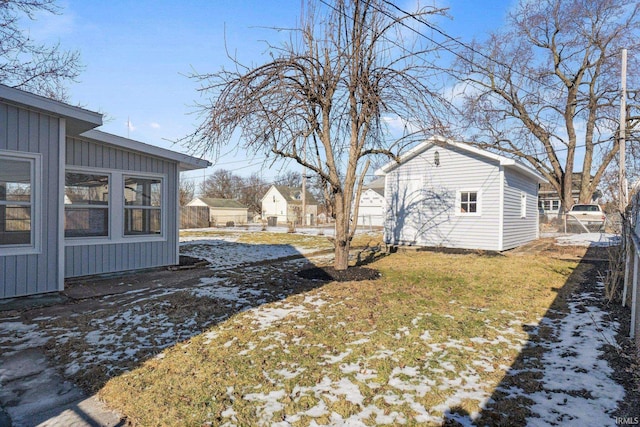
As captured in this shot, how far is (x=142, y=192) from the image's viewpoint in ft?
25.5

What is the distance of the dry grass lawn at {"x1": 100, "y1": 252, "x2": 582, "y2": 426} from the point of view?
8.38 ft

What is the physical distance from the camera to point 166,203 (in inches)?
318

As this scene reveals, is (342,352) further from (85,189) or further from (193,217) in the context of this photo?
(193,217)

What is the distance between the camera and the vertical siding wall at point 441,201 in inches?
452

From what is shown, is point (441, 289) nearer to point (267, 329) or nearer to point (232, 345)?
point (267, 329)

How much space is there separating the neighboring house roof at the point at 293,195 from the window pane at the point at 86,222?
4359 cm

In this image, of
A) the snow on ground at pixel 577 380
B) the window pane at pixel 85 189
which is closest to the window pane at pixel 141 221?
the window pane at pixel 85 189

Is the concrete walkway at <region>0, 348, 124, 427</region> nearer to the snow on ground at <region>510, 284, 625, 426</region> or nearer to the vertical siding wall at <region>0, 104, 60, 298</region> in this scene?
the vertical siding wall at <region>0, 104, 60, 298</region>

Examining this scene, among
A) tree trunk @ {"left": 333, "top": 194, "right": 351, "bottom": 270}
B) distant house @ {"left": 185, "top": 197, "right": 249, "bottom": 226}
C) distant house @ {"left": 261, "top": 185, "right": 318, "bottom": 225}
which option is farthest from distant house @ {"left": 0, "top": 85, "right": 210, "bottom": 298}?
distant house @ {"left": 261, "top": 185, "right": 318, "bottom": 225}

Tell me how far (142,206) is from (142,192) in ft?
1.00

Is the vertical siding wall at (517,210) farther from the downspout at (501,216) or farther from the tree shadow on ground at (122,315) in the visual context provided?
the tree shadow on ground at (122,315)

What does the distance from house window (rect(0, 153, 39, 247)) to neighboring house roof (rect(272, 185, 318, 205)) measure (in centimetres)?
4532

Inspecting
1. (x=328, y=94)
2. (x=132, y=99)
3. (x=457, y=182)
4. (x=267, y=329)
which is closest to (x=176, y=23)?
(x=132, y=99)

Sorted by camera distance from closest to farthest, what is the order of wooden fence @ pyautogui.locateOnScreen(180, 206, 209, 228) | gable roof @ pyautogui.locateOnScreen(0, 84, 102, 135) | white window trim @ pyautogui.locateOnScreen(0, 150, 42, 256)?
gable roof @ pyautogui.locateOnScreen(0, 84, 102, 135) < white window trim @ pyautogui.locateOnScreen(0, 150, 42, 256) < wooden fence @ pyautogui.locateOnScreen(180, 206, 209, 228)
